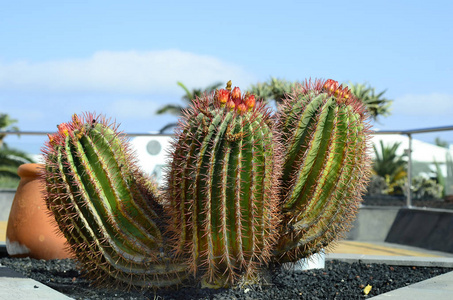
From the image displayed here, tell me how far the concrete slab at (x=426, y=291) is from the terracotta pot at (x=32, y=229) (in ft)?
9.69

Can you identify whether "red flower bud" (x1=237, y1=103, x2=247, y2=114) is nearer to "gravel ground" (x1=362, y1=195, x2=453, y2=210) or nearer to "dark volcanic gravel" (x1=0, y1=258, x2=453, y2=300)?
"dark volcanic gravel" (x1=0, y1=258, x2=453, y2=300)

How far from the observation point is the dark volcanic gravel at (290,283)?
3.38m

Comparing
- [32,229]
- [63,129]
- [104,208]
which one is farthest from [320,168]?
[32,229]

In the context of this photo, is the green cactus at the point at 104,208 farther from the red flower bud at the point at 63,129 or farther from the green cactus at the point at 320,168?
the green cactus at the point at 320,168

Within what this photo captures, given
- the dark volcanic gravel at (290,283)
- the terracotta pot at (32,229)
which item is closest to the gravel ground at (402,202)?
the dark volcanic gravel at (290,283)

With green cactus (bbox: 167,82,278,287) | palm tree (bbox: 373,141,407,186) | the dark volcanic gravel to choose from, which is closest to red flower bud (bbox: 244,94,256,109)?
green cactus (bbox: 167,82,278,287)

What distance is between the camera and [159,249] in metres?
3.34

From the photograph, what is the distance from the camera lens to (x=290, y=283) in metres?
3.74

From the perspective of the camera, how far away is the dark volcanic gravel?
3.38m

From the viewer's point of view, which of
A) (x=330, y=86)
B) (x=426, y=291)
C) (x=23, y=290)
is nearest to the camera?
(x=426, y=291)

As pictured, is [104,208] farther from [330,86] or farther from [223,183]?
[330,86]

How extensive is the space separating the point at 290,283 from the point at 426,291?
963 mm

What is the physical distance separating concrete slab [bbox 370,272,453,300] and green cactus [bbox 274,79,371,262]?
62cm

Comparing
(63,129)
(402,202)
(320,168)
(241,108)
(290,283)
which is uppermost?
(241,108)
